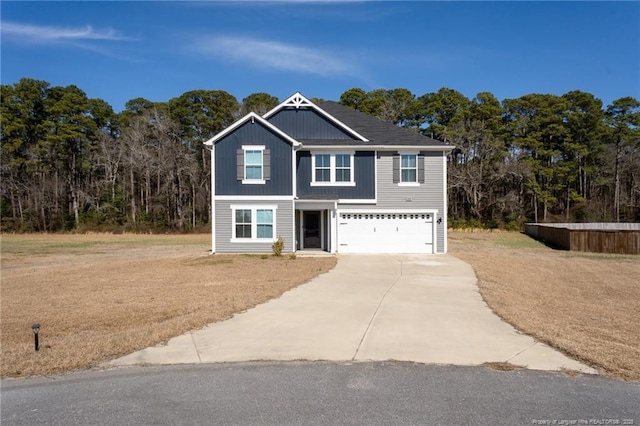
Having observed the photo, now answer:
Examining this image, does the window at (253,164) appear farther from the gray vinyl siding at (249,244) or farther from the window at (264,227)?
the window at (264,227)

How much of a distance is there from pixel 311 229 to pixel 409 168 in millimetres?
5822

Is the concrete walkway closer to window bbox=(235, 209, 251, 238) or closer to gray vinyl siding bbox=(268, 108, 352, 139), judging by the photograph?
window bbox=(235, 209, 251, 238)

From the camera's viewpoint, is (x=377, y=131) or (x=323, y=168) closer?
(x=323, y=168)

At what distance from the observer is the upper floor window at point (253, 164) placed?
68.7 ft

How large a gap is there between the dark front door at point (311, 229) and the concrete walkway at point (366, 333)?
1170 centimetres

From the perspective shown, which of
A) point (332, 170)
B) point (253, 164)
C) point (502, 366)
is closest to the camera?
point (502, 366)

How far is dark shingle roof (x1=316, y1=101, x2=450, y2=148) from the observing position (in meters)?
22.5

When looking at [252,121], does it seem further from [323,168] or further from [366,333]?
[366,333]

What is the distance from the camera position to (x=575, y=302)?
11070mm

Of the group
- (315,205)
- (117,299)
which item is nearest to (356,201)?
(315,205)

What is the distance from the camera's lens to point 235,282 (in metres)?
13.0

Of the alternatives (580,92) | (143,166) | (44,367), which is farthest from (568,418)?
(580,92)

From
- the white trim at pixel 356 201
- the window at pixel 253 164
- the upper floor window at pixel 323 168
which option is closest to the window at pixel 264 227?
the window at pixel 253 164

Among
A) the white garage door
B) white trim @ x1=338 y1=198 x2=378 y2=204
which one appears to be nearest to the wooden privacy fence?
the white garage door
